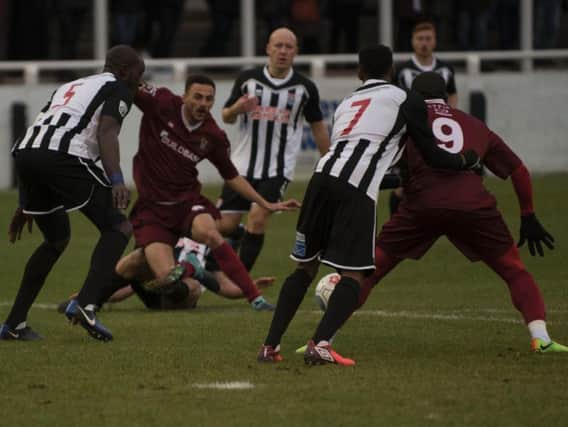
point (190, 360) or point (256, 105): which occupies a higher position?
point (256, 105)

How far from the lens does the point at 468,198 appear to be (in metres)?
9.27

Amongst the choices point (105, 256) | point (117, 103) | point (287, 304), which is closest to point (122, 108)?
point (117, 103)

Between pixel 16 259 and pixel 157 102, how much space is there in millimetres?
4556

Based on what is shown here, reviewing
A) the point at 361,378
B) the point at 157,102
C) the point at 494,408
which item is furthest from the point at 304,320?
the point at 494,408

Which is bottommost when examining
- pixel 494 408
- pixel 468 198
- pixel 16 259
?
pixel 16 259

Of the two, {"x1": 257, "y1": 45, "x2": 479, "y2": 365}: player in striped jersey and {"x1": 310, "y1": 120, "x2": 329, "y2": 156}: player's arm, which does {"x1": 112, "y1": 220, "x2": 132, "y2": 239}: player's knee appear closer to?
{"x1": 257, "y1": 45, "x2": 479, "y2": 365}: player in striped jersey

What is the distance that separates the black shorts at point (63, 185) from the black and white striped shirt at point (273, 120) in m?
3.97

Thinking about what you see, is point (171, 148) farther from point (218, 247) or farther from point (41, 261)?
point (41, 261)

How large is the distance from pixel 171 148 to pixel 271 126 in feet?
8.13

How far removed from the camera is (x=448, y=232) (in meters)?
9.35

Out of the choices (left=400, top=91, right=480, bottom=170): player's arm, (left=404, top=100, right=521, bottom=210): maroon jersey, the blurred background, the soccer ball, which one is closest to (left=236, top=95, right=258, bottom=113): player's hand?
the soccer ball

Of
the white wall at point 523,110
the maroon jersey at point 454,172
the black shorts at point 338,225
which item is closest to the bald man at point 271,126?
the maroon jersey at point 454,172

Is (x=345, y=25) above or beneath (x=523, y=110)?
above

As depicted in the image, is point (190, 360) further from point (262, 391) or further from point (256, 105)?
point (256, 105)
